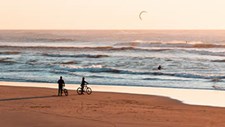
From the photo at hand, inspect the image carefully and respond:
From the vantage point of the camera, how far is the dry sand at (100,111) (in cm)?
1611

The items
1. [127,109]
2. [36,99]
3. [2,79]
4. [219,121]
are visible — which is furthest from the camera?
[2,79]

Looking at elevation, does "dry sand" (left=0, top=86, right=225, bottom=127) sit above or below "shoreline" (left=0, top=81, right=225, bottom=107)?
below

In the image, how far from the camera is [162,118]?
56.5 ft

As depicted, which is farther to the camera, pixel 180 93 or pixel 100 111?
pixel 180 93

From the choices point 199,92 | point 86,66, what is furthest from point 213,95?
point 86,66

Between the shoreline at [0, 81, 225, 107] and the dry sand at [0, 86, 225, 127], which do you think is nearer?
the dry sand at [0, 86, 225, 127]

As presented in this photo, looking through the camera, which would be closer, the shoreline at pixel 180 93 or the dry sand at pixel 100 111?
the dry sand at pixel 100 111

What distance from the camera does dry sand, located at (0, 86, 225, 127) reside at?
634 inches

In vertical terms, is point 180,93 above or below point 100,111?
above

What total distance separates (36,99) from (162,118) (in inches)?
301

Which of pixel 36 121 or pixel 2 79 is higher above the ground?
pixel 2 79

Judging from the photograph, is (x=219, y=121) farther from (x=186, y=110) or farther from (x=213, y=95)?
(x=213, y=95)

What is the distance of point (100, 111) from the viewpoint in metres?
18.7

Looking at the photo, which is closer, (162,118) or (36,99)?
(162,118)
